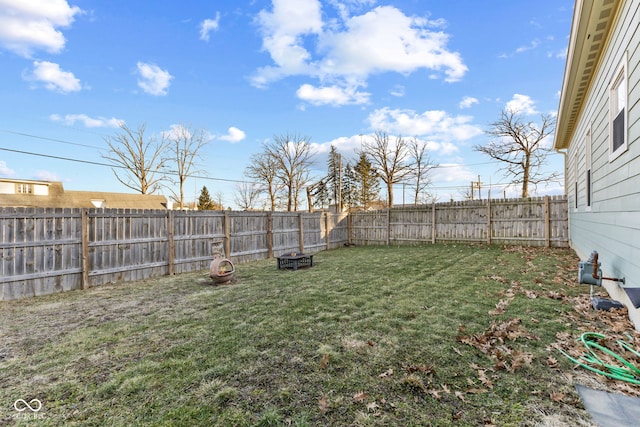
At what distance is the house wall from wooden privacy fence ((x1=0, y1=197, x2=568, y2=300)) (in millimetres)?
5631

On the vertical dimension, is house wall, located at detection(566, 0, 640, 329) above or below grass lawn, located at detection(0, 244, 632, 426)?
above

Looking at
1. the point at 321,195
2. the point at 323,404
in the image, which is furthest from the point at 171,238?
the point at 321,195

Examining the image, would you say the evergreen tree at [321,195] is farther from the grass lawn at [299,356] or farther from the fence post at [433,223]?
the grass lawn at [299,356]

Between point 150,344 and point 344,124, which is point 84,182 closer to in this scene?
point 344,124

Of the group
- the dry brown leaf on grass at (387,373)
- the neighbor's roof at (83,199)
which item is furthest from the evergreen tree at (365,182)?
the dry brown leaf on grass at (387,373)

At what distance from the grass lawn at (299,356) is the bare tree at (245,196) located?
27599 mm

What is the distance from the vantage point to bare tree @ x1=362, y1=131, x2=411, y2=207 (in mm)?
25547

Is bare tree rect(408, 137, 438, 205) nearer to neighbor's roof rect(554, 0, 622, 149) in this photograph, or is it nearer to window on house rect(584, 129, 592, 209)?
neighbor's roof rect(554, 0, 622, 149)

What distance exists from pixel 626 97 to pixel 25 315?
8.26 meters

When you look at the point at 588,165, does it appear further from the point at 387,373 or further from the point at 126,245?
the point at 126,245

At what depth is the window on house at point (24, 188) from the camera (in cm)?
2236

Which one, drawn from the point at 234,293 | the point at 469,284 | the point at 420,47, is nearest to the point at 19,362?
the point at 234,293

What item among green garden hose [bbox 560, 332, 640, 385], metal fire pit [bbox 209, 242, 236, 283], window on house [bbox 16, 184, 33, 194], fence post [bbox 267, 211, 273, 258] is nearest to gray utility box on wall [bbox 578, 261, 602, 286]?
green garden hose [bbox 560, 332, 640, 385]

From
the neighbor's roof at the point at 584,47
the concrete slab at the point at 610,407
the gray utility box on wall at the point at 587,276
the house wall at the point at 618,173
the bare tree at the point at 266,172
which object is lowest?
the concrete slab at the point at 610,407
